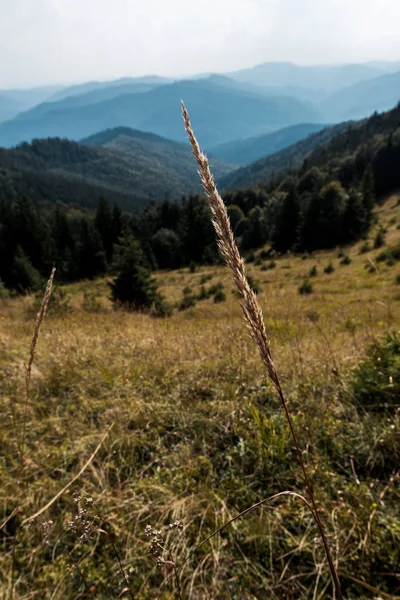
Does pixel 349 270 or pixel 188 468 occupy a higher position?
pixel 188 468

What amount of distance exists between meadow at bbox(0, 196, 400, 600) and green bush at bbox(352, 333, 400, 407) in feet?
0.20

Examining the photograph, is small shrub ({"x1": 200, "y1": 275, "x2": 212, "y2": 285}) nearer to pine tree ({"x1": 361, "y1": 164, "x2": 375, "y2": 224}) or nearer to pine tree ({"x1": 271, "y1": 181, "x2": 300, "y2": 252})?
pine tree ({"x1": 271, "y1": 181, "x2": 300, "y2": 252})

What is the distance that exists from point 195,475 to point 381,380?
170 centimetres

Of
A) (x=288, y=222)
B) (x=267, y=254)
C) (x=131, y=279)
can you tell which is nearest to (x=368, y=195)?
(x=288, y=222)

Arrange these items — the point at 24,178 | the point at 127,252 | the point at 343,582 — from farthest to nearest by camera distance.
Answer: the point at 24,178
the point at 127,252
the point at 343,582

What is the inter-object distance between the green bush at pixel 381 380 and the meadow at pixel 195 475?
62mm

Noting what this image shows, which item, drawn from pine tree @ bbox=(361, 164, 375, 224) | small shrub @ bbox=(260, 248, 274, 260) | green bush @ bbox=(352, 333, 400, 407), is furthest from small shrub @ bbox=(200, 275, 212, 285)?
pine tree @ bbox=(361, 164, 375, 224)

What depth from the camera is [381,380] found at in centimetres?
273

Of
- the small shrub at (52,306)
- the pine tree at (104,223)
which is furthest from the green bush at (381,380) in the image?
the pine tree at (104,223)

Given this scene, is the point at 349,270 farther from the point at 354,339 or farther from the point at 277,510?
the point at 277,510

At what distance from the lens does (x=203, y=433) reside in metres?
2.63

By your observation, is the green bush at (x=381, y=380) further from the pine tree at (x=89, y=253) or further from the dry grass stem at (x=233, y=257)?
the pine tree at (x=89, y=253)

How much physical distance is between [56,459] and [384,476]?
7.65 feet

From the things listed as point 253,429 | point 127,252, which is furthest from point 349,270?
point 253,429
